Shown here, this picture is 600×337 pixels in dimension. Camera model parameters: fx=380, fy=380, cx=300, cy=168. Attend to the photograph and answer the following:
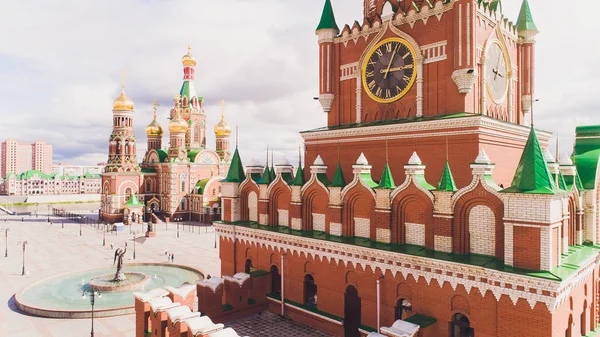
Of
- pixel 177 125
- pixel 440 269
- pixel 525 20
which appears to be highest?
pixel 177 125

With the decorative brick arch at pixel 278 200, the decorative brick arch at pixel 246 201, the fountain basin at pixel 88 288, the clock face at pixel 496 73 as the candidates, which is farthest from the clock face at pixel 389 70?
the fountain basin at pixel 88 288

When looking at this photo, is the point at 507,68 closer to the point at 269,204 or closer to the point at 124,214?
the point at 269,204

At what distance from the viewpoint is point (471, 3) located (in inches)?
570

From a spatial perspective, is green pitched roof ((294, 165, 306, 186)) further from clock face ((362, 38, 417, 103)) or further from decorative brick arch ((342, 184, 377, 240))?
clock face ((362, 38, 417, 103))

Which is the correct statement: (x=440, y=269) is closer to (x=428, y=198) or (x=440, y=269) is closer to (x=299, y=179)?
(x=428, y=198)

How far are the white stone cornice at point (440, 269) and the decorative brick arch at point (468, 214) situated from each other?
3.20ft

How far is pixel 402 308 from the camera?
42.3ft

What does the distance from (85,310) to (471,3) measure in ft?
87.3

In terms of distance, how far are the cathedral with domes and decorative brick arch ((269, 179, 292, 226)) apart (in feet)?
157

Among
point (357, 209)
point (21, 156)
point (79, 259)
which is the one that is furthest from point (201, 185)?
point (21, 156)

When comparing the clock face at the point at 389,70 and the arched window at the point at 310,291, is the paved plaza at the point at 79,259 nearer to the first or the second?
the arched window at the point at 310,291

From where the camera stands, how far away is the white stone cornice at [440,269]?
9.72m

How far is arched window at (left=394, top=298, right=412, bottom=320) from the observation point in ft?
41.8

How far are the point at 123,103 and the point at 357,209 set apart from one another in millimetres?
60105
